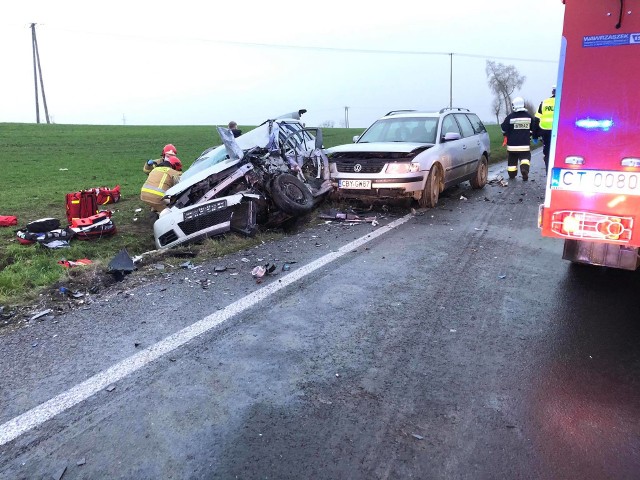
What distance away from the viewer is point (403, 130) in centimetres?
967

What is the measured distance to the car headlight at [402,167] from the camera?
27.0 ft

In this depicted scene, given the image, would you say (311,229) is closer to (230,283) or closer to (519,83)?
(230,283)

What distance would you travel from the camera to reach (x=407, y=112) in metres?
10.6

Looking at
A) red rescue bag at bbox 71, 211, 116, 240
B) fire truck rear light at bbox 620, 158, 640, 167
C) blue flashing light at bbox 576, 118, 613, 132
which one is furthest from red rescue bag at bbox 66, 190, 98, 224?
fire truck rear light at bbox 620, 158, 640, 167

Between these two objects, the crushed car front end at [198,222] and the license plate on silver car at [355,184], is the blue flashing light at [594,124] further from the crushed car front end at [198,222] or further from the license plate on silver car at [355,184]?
the license plate on silver car at [355,184]

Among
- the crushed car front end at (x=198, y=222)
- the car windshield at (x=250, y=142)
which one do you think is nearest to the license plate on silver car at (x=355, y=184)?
the car windshield at (x=250, y=142)

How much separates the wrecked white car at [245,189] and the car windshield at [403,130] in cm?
133

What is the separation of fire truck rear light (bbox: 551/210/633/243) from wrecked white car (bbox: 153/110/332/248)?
4.17m

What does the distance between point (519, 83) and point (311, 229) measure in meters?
95.5

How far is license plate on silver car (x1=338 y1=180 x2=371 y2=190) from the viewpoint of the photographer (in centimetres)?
844

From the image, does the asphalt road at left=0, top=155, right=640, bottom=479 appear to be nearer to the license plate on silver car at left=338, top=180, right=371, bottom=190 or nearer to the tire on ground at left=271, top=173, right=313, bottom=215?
the tire on ground at left=271, top=173, right=313, bottom=215

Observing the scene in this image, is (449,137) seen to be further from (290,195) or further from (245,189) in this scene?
(245,189)

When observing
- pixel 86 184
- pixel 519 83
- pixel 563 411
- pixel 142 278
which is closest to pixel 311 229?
pixel 142 278

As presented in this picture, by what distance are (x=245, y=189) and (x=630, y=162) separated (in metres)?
5.09
